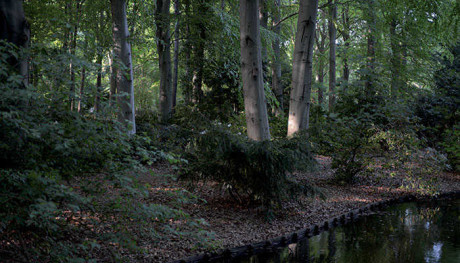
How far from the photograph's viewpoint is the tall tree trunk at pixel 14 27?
3.17 m

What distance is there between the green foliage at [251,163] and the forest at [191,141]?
22 mm

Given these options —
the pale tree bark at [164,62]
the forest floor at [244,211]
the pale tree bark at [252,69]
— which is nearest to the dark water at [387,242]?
the forest floor at [244,211]

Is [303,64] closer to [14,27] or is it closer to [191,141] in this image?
[191,141]

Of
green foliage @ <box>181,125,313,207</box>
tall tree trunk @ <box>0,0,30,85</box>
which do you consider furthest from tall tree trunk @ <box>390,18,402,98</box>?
tall tree trunk @ <box>0,0,30,85</box>

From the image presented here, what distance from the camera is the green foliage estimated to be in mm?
5493

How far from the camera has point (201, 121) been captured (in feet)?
19.5

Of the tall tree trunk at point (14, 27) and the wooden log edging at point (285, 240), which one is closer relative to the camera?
the tall tree trunk at point (14, 27)

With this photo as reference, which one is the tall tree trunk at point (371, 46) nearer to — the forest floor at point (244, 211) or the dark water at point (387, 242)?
the forest floor at point (244, 211)

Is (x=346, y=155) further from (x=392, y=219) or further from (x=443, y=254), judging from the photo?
(x=443, y=254)

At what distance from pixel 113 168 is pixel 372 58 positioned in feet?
42.6

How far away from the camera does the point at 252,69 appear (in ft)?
21.9

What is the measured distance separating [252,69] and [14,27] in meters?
4.15

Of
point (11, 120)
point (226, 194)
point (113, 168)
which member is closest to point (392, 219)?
point (226, 194)

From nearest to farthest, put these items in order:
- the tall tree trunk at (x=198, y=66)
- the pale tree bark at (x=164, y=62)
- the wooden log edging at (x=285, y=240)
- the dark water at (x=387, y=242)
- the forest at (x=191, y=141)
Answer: the forest at (x=191, y=141), the wooden log edging at (x=285, y=240), the dark water at (x=387, y=242), the pale tree bark at (x=164, y=62), the tall tree trunk at (x=198, y=66)
